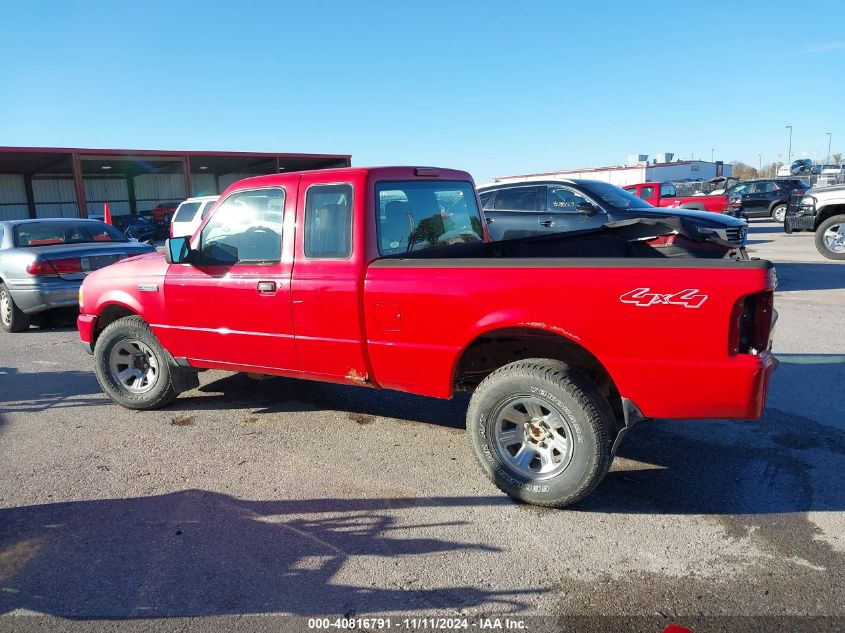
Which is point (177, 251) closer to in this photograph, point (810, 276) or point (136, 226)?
point (810, 276)

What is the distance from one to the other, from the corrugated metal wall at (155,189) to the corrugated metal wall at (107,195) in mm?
873

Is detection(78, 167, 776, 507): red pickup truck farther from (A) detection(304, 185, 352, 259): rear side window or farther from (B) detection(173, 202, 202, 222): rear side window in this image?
(B) detection(173, 202, 202, 222): rear side window

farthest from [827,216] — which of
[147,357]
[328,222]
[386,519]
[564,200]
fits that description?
[147,357]

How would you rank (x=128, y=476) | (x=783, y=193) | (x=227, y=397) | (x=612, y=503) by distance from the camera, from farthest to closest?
(x=783, y=193)
(x=227, y=397)
(x=128, y=476)
(x=612, y=503)

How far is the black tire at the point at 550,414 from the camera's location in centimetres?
335

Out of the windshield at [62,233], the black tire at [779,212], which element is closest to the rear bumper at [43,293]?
the windshield at [62,233]

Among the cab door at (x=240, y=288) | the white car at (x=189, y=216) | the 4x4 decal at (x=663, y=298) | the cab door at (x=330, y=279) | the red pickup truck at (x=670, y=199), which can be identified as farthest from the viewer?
the red pickup truck at (x=670, y=199)

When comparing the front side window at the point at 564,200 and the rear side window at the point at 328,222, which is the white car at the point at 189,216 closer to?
the front side window at the point at 564,200

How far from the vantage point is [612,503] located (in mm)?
3604

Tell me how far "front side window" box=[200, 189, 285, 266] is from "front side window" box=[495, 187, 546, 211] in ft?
20.5

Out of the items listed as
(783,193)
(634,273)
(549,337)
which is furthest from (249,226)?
(783,193)

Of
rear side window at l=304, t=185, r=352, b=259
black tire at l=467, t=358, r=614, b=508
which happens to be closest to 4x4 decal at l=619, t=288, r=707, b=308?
black tire at l=467, t=358, r=614, b=508

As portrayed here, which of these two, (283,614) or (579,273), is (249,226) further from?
(283,614)

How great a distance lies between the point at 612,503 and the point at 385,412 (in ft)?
6.95
